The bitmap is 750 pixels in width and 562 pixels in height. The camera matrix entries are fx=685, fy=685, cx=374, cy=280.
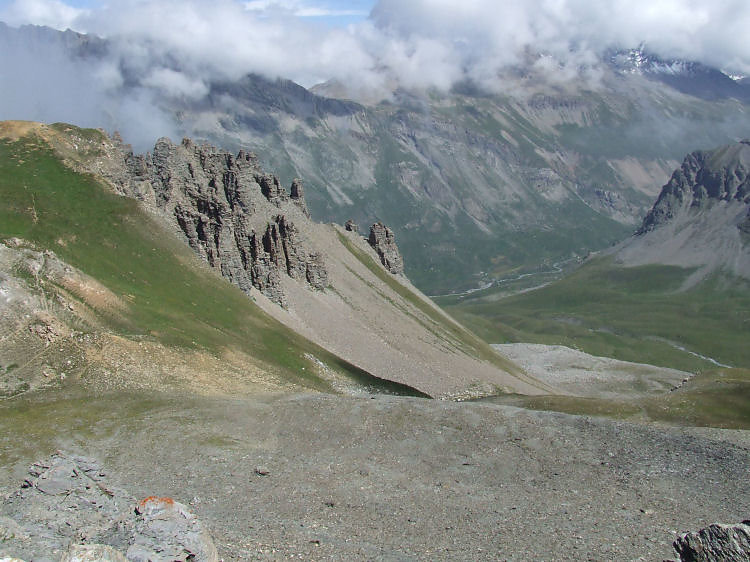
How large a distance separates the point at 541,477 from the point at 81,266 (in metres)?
58.0

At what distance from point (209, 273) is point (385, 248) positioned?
95.0 metres

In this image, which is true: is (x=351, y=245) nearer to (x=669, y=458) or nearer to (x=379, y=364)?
(x=379, y=364)

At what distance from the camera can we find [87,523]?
28938 millimetres

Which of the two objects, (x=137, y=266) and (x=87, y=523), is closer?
(x=87, y=523)

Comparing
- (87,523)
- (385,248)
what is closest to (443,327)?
(385,248)

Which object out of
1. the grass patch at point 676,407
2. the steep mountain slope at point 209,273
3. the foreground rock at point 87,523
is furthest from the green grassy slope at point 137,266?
the foreground rock at point 87,523

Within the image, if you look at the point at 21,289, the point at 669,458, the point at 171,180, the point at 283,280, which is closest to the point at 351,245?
the point at 283,280

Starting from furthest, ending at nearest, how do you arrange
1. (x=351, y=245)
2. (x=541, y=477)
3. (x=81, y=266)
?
(x=351, y=245), (x=81, y=266), (x=541, y=477)

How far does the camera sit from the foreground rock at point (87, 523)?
24.1 m

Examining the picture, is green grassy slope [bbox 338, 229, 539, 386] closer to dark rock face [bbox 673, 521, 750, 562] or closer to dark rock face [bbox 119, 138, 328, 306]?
dark rock face [bbox 119, 138, 328, 306]

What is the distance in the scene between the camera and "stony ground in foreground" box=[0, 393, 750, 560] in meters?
34.9

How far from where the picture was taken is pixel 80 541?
25.6 meters

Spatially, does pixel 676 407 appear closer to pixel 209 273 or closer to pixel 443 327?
pixel 209 273

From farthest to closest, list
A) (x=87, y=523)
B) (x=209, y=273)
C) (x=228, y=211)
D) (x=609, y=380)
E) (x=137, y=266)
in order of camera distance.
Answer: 1. (x=609, y=380)
2. (x=228, y=211)
3. (x=209, y=273)
4. (x=137, y=266)
5. (x=87, y=523)
